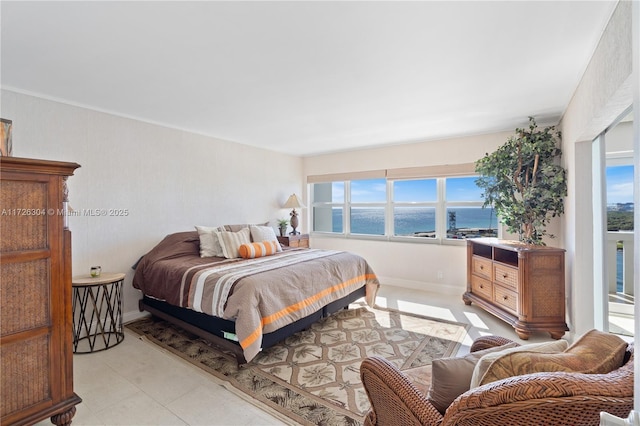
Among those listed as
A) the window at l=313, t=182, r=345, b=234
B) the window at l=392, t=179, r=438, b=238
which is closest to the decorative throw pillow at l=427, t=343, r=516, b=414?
the window at l=392, t=179, r=438, b=238

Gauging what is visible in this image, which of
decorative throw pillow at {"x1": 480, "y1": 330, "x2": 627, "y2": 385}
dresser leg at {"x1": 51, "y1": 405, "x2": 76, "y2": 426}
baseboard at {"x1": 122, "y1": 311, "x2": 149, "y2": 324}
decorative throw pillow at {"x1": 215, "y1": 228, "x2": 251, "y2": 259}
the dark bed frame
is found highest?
decorative throw pillow at {"x1": 215, "y1": 228, "x2": 251, "y2": 259}

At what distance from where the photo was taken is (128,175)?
3436 millimetres

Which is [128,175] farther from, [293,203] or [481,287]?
[481,287]

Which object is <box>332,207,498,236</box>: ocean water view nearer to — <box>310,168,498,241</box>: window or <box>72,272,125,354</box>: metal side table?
<box>310,168,498,241</box>: window

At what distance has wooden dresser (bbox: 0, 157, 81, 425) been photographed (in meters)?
1.41

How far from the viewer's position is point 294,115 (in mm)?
3398

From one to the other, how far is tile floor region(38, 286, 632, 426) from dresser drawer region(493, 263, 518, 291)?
53 cm

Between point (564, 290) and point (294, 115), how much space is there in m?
3.40

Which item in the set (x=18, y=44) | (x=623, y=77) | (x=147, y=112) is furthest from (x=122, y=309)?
(x=623, y=77)

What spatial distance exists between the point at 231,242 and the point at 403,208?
2.95 meters

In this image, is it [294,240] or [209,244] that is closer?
[209,244]

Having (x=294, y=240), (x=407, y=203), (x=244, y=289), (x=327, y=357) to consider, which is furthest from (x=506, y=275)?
(x=294, y=240)

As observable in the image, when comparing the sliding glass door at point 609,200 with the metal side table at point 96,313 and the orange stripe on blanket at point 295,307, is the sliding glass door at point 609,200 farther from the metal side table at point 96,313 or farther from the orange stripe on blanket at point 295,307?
the metal side table at point 96,313

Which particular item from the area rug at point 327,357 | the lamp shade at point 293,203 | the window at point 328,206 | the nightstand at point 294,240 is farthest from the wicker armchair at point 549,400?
the window at point 328,206
